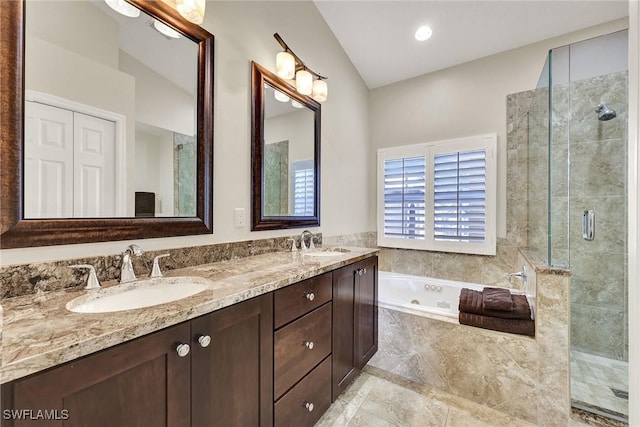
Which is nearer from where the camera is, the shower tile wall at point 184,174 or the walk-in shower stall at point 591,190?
the shower tile wall at point 184,174

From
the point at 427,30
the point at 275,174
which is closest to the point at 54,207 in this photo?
the point at 275,174

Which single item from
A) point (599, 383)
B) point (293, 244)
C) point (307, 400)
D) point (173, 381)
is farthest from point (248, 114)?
point (599, 383)

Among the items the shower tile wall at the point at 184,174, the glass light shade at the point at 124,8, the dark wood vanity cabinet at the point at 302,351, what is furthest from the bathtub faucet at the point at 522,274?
the glass light shade at the point at 124,8

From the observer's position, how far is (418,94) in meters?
2.95

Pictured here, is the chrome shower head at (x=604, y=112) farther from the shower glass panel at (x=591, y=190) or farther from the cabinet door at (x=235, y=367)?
the cabinet door at (x=235, y=367)

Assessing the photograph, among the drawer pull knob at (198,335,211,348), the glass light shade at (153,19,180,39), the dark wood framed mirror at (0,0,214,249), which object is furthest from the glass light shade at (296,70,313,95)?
the drawer pull knob at (198,335,211,348)

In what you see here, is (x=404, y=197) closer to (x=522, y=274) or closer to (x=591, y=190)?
(x=522, y=274)

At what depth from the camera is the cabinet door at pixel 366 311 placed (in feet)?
5.85

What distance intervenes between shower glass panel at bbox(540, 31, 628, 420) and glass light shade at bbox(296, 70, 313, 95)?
6.47 ft

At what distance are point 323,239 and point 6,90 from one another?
200cm

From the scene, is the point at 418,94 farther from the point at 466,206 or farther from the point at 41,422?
the point at 41,422

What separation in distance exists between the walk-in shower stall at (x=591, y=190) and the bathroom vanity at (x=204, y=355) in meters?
1.79

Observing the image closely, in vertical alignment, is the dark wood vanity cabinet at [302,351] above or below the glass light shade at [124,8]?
below

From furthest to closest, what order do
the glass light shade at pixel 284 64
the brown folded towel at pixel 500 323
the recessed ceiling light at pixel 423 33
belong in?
the recessed ceiling light at pixel 423 33, the glass light shade at pixel 284 64, the brown folded towel at pixel 500 323
